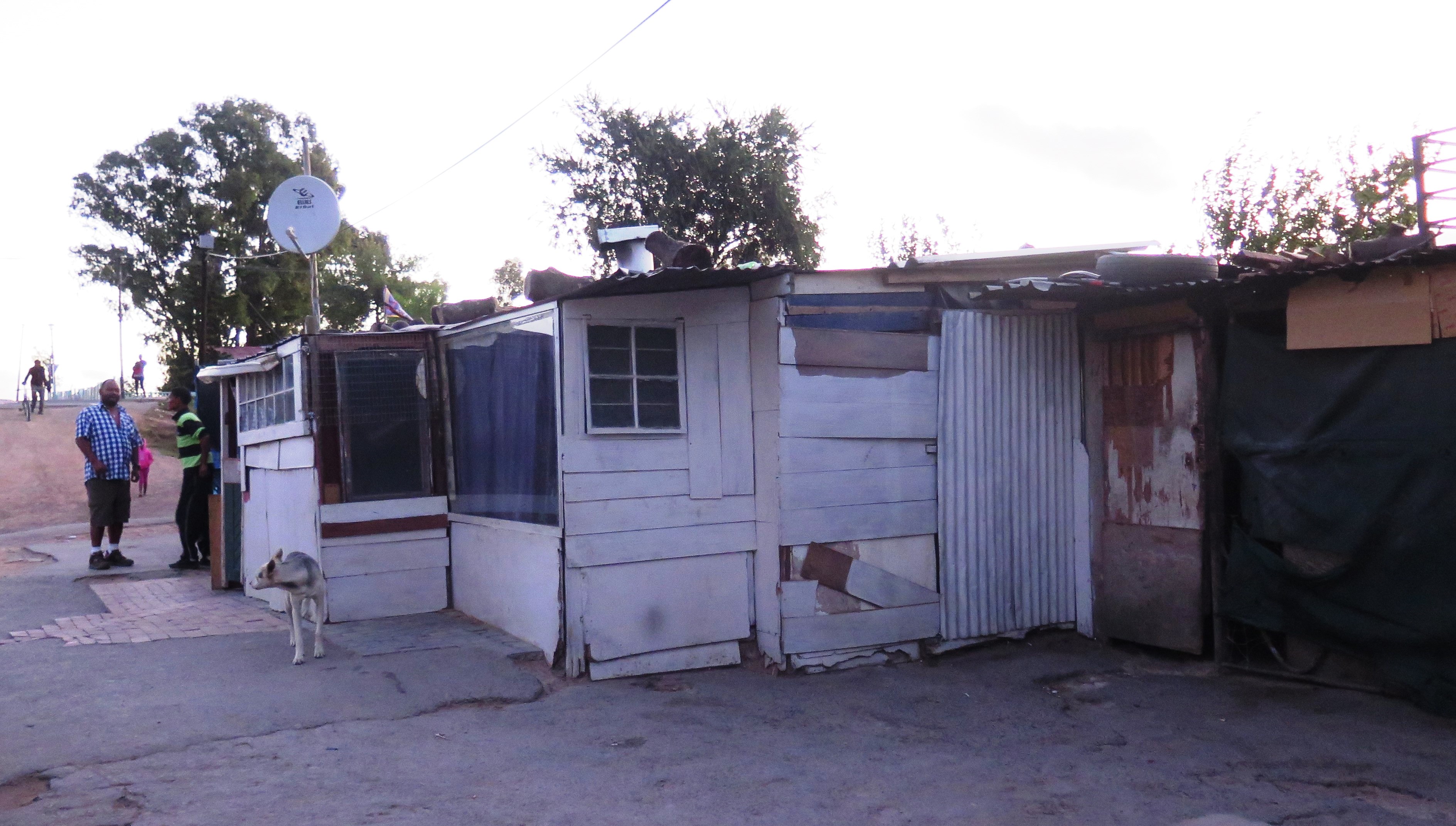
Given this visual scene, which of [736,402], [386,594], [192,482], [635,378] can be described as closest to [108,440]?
[192,482]

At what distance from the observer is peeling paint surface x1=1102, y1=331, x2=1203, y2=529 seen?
6887 millimetres

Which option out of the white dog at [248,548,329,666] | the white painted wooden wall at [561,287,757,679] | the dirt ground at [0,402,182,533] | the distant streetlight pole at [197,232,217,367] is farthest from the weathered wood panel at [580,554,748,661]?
the dirt ground at [0,402,182,533]

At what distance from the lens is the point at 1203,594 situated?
6.79m

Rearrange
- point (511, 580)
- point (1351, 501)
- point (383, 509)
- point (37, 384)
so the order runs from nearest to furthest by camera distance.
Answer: point (1351, 501), point (511, 580), point (383, 509), point (37, 384)

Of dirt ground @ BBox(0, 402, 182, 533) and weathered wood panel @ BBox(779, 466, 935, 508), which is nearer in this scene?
weathered wood panel @ BBox(779, 466, 935, 508)

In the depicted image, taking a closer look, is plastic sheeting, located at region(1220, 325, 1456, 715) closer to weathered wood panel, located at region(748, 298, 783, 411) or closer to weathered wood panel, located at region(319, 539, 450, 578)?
weathered wood panel, located at region(748, 298, 783, 411)

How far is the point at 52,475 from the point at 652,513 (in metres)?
20.6

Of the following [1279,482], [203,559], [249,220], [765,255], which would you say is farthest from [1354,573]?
[249,220]

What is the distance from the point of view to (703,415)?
688 centimetres

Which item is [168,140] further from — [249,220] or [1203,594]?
[1203,594]

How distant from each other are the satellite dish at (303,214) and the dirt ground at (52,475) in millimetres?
9018

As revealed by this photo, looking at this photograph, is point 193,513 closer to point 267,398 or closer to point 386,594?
point 267,398

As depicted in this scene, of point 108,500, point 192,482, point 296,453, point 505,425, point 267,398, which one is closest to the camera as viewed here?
point 505,425

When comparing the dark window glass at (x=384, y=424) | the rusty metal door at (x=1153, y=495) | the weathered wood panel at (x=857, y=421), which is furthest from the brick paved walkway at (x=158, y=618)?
the rusty metal door at (x=1153, y=495)
